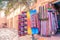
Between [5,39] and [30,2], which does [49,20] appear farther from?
[5,39]

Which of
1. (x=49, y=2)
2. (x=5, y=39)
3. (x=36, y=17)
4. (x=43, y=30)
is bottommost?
(x=5, y=39)

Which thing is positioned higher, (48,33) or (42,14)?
(42,14)

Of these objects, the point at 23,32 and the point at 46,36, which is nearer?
the point at 46,36

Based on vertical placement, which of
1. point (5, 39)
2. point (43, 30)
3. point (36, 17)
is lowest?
point (5, 39)

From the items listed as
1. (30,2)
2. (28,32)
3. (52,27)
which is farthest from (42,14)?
(30,2)

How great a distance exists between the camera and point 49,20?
6.54 metres

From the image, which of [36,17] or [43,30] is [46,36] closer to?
[43,30]

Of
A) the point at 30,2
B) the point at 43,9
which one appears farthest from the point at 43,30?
the point at 30,2

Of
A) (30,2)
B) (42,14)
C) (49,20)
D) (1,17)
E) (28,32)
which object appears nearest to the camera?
(49,20)

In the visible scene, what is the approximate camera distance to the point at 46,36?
6.69 m

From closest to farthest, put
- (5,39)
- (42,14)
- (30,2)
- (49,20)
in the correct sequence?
(49,20) → (42,14) → (30,2) → (5,39)

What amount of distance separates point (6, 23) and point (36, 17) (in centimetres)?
1810

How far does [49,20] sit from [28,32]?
1.60m

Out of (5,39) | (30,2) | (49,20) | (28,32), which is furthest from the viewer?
(5,39)
